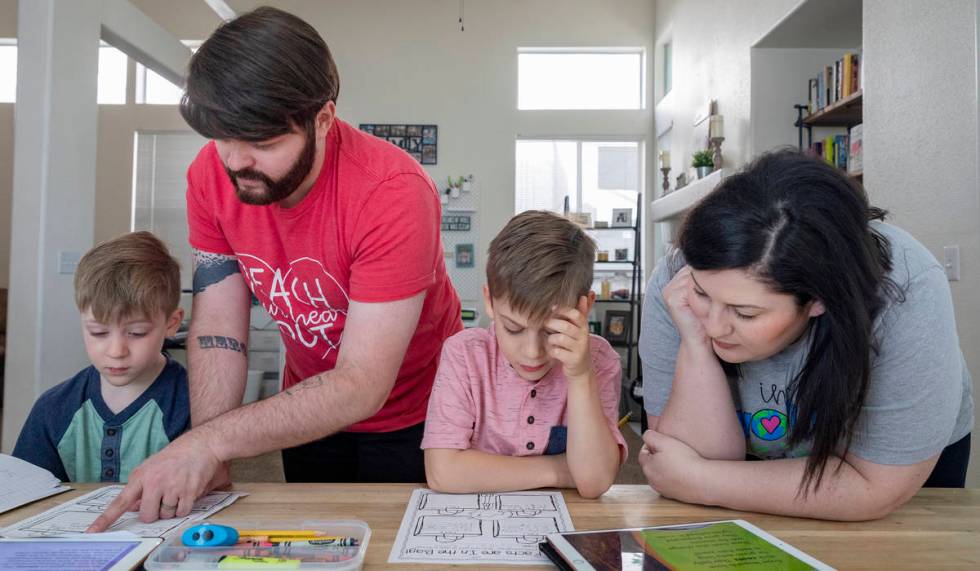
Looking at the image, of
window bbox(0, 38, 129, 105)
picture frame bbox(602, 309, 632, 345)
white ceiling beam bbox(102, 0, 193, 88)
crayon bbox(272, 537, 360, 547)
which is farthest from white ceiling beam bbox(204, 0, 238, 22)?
crayon bbox(272, 537, 360, 547)

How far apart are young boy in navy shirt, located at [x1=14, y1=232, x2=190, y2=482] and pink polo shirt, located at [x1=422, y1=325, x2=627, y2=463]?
555 mm

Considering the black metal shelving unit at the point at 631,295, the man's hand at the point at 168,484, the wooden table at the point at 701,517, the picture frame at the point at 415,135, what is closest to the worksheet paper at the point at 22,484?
the wooden table at the point at 701,517

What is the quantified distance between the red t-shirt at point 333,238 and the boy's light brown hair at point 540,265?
0.12m

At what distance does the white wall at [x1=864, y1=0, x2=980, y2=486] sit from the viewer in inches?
84.3

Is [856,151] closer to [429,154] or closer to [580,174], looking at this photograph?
[580,174]

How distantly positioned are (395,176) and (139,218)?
20.1 ft

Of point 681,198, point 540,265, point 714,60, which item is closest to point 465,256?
point 681,198

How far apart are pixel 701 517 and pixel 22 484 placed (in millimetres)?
918

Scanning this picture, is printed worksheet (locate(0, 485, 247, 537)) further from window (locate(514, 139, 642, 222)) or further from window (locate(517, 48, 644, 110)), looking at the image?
window (locate(517, 48, 644, 110))

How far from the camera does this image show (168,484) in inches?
32.7

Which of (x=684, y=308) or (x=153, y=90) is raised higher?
(x=153, y=90)

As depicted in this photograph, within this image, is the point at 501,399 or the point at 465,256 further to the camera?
the point at 465,256

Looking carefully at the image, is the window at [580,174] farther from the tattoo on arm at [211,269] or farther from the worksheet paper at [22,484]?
the worksheet paper at [22,484]

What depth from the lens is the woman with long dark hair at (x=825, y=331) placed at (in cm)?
80
